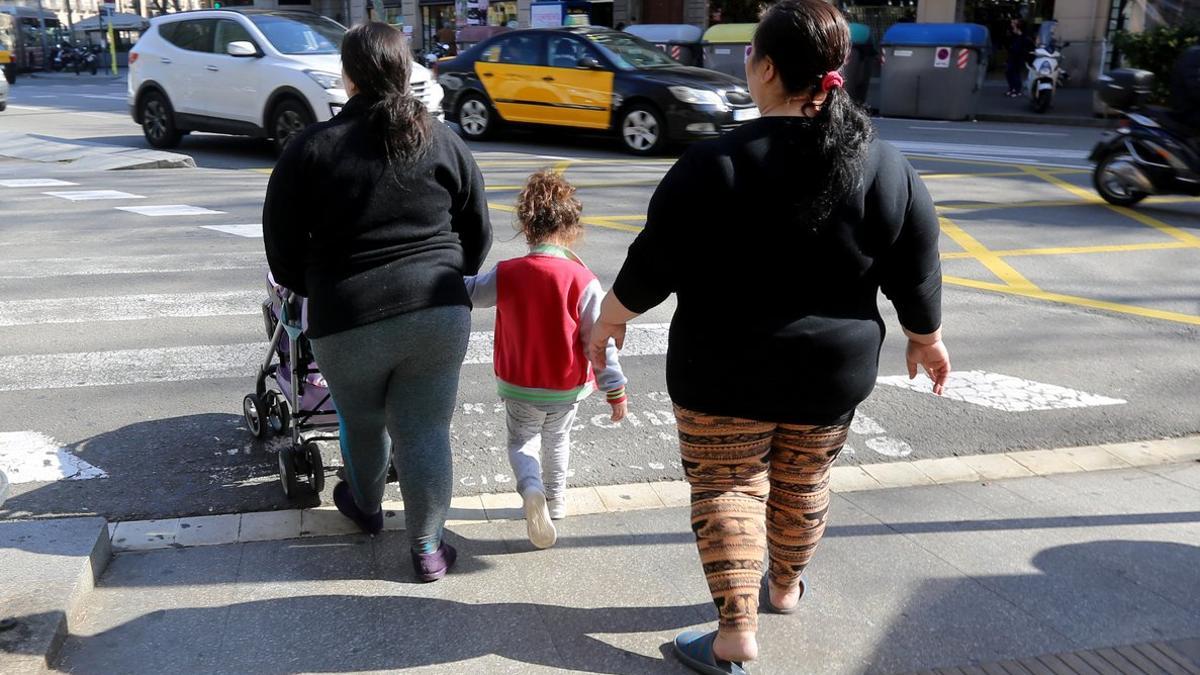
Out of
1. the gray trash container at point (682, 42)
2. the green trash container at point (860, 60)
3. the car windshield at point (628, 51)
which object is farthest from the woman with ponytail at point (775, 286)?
the gray trash container at point (682, 42)

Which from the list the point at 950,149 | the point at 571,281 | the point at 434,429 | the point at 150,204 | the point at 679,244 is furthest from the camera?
the point at 950,149

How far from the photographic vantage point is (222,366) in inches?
227

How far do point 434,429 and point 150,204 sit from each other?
828 centimetres

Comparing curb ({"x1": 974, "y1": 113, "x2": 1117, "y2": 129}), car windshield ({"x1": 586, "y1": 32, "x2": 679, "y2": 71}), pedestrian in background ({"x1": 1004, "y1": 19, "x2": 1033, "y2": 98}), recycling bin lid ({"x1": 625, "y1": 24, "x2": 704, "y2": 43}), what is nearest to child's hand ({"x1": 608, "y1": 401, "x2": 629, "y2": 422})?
car windshield ({"x1": 586, "y1": 32, "x2": 679, "y2": 71})

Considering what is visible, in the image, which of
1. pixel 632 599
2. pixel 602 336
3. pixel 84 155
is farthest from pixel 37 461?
pixel 84 155

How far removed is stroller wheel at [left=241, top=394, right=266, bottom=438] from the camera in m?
4.58

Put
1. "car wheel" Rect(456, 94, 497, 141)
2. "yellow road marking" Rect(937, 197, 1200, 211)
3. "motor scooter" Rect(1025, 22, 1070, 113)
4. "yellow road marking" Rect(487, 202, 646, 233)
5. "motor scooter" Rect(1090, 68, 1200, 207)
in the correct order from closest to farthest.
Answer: "yellow road marking" Rect(487, 202, 646, 233) < "motor scooter" Rect(1090, 68, 1200, 207) < "yellow road marking" Rect(937, 197, 1200, 211) < "car wheel" Rect(456, 94, 497, 141) < "motor scooter" Rect(1025, 22, 1070, 113)

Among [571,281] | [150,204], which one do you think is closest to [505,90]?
[150,204]

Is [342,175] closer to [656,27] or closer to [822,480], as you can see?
[822,480]

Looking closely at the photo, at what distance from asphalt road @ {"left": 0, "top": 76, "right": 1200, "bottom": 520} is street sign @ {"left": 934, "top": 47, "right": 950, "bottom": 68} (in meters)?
8.84

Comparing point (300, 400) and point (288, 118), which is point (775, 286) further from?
point (288, 118)

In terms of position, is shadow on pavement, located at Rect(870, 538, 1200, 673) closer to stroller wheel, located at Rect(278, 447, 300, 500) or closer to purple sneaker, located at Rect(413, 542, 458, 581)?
purple sneaker, located at Rect(413, 542, 458, 581)

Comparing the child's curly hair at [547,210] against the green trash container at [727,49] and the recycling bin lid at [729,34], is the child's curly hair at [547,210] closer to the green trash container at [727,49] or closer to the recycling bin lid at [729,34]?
the green trash container at [727,49]

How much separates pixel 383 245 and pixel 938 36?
18.9 m
